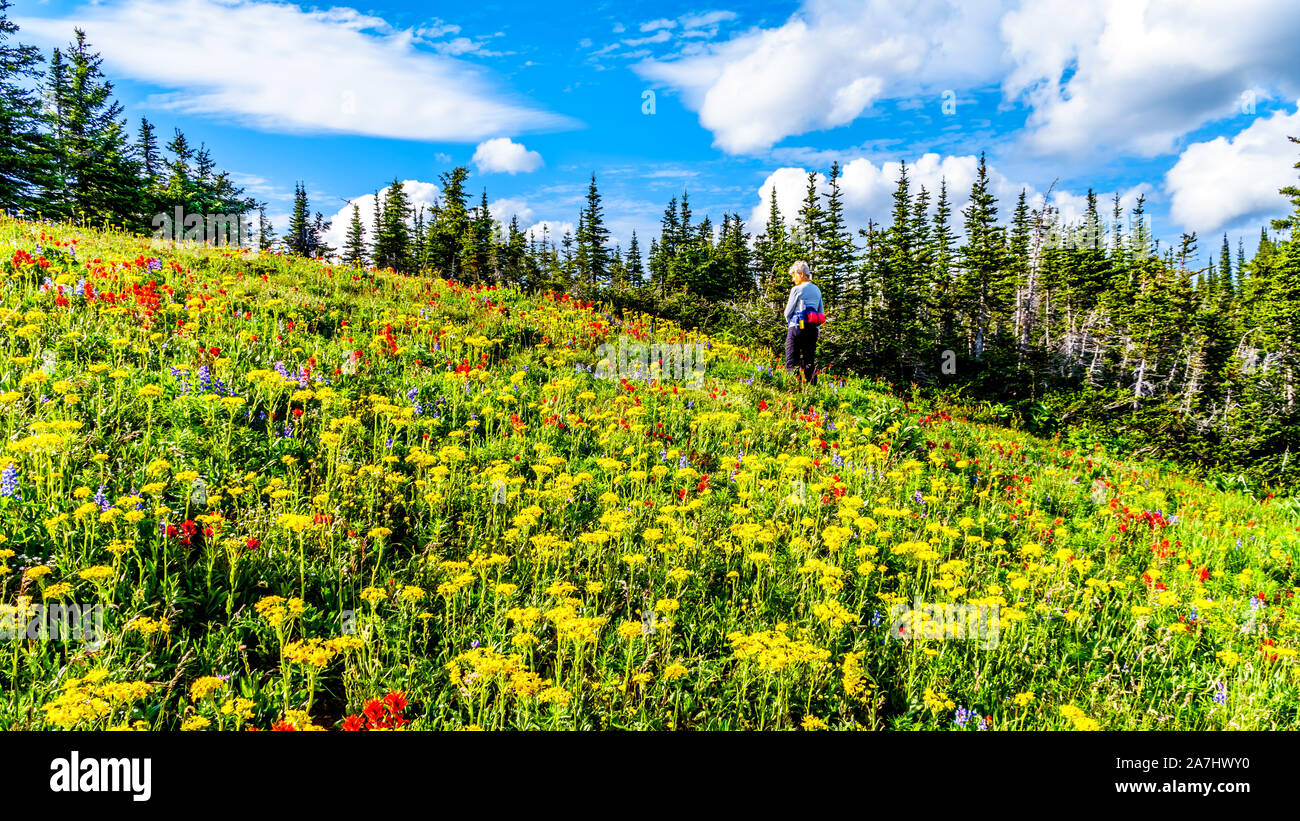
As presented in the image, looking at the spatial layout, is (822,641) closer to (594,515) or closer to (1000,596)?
(1000,596)

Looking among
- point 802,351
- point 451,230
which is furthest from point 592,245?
point 802,351

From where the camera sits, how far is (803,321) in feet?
35.2

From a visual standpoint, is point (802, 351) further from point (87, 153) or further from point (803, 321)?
point (87, 153)

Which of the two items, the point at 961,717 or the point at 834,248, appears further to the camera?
the point at 834,248

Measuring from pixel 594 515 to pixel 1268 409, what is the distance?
2145 centimetres

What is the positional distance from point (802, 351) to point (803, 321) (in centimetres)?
66

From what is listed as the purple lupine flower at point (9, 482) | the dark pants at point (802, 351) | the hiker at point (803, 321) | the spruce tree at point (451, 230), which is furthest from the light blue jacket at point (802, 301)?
the spruce tree at point (451, 230)

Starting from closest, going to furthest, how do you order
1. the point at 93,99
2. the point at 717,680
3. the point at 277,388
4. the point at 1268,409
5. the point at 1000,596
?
the point at 717,680
the point at 1000,596
the point at 277,388
the point at 1268,409
the point at 93,99

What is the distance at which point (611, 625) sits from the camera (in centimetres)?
372

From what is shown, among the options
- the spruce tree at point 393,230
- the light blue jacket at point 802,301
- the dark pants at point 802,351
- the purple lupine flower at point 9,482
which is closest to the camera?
the purple lupine flower at point 9,482

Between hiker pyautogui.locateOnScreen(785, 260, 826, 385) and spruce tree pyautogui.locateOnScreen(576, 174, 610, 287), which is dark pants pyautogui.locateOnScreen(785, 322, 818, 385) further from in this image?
spruce tree pyautogui.locateOnScreen(576, 174, 610, 287)

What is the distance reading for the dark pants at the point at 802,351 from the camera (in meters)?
A: 10.9

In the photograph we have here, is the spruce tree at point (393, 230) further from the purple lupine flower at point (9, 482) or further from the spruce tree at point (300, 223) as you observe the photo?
the purple lupine flower at point (9, 482)
